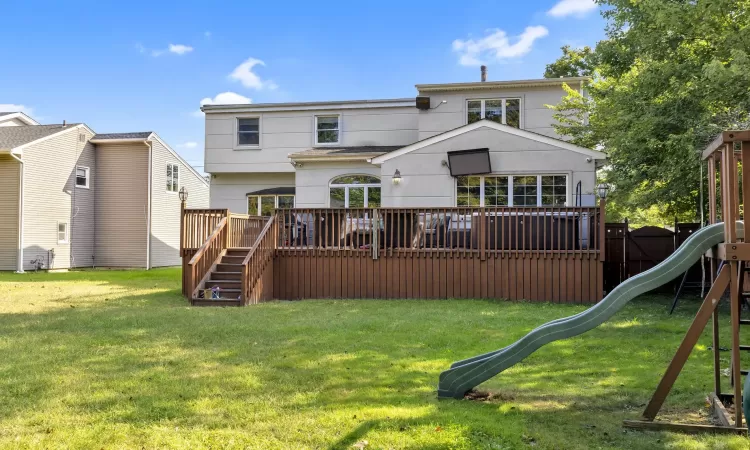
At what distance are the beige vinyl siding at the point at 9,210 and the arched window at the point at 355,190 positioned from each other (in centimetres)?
1154

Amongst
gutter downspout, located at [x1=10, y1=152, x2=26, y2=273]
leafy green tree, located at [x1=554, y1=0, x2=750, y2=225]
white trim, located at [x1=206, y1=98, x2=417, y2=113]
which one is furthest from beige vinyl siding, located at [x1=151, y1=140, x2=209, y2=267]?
leafy green tree, located at [x1=554, y1=0, x2=750, y2=225]

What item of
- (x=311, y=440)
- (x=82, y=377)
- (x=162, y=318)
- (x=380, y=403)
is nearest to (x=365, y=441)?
(x=311, y=440)

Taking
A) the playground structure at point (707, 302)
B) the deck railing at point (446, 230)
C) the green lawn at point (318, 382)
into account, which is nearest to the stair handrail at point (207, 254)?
the deck railing at point (446, 230)

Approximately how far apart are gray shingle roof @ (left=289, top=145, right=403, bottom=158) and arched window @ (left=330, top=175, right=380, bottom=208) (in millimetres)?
743

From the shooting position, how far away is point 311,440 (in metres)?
3.38

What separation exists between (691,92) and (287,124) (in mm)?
13094

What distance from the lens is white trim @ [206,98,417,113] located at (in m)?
18.6

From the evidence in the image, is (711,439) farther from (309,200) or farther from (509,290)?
(309,200)

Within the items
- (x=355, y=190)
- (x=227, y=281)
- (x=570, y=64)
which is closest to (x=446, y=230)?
(x=227, y=281)

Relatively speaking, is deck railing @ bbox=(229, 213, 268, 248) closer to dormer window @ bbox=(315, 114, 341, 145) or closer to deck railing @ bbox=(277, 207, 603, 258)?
deck railing @ bbox=(277, 207, 603, 258)

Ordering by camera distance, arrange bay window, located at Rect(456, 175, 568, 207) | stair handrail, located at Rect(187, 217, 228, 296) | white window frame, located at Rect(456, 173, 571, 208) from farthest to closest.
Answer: bay window, located at Rect(456, 175, 568, 207), white window frame, located at Rect(456, 173, 571, 208), stair handrail, located at Rect(187, 217, 228, 296)

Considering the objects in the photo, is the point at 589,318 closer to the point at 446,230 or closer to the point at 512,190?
the point at 446,230

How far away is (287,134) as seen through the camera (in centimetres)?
1941

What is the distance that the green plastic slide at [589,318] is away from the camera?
3.80 meters
